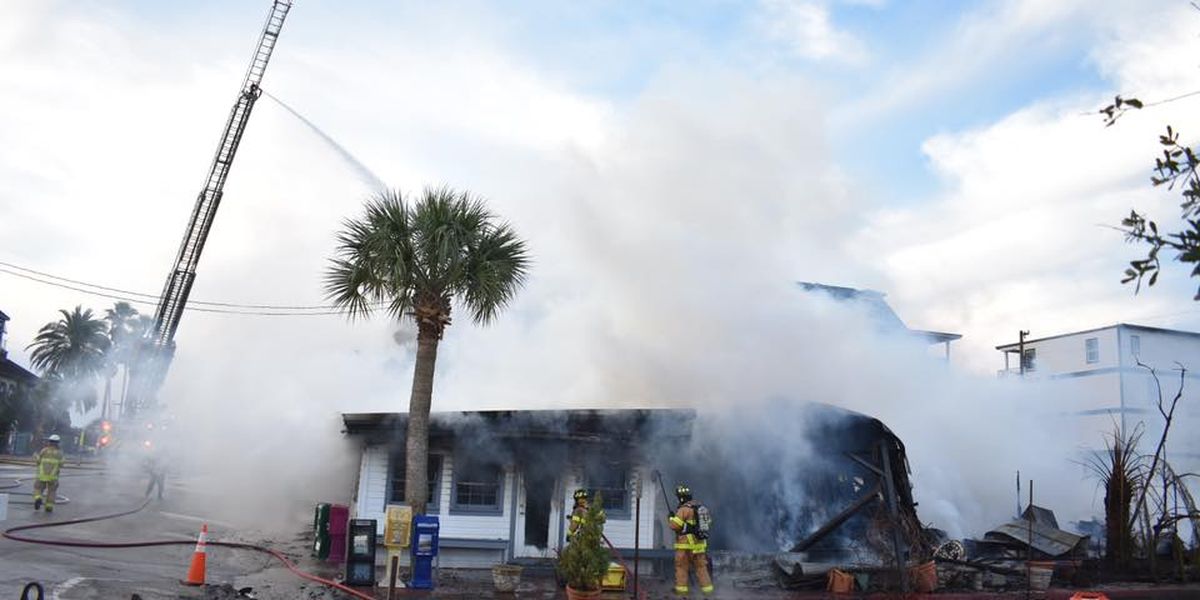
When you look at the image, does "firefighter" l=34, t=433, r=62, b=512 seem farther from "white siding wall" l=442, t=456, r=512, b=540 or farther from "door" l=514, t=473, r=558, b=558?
"door" l=514, t=473, r=558, b=558

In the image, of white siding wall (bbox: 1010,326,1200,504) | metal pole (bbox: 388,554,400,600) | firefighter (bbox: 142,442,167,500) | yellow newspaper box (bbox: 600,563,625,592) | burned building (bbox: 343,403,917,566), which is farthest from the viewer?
white siding wall (bbox: 1010,326,1200,504)

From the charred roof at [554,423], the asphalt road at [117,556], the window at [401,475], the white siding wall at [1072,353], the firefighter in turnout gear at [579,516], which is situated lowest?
the asphalt road at [117,556]

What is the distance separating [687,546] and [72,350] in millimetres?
67614

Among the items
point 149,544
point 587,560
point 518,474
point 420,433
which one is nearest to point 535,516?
point 518,474

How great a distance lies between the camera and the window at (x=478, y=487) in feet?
55.0

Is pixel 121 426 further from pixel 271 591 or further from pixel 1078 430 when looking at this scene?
pixel 1078 430

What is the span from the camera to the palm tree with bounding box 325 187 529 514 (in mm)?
14711

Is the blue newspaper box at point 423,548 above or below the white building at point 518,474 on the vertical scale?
below

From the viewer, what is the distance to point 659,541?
17.0 m

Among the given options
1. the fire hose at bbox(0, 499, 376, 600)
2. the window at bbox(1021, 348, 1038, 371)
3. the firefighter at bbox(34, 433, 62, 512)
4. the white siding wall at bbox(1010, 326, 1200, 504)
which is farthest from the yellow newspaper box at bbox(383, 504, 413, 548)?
the window at bbox(1021, 348, 1038, 371)

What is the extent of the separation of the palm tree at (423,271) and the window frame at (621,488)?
11.0ft

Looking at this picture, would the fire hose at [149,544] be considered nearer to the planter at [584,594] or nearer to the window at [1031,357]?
the planter at [584,594]

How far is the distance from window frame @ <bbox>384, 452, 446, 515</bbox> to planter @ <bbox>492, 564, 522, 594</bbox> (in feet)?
10.2

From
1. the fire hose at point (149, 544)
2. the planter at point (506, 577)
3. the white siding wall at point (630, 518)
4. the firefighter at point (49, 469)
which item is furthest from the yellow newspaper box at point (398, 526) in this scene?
the firefighter at point (49, 469)
